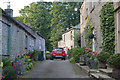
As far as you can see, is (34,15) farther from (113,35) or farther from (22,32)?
(113,35)

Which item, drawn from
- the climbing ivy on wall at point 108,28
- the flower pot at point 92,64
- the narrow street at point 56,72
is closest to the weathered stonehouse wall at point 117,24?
the climbing ivy on wall at point 108,28

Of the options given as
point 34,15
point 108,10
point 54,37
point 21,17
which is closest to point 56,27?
point 54,37

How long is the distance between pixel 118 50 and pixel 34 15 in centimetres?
2764

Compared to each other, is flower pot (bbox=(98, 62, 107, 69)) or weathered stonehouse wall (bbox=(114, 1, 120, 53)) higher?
weathered stonehouse wall (bbox=(114, 1, 120, 53))

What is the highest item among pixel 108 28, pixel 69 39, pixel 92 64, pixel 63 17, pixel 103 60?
pixel 63 17

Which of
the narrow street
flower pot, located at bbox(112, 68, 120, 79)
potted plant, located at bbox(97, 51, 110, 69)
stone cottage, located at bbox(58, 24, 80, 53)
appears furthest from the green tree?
flower pot, located at bbox(112, 68, 120, 79)

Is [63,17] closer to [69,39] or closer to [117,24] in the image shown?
[69,39]

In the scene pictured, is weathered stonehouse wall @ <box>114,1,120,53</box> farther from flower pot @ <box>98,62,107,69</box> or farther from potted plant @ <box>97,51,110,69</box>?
flower pot @ <box>98,62,107,69</box>

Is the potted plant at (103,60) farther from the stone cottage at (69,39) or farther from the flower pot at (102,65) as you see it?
the stone cottage at (69,39)

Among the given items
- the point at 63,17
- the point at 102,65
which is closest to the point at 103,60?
the point at 102,65

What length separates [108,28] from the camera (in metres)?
9.63

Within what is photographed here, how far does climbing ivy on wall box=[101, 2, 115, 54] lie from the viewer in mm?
9305

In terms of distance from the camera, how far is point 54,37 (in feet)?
122

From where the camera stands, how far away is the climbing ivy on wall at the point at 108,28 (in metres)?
9.30
